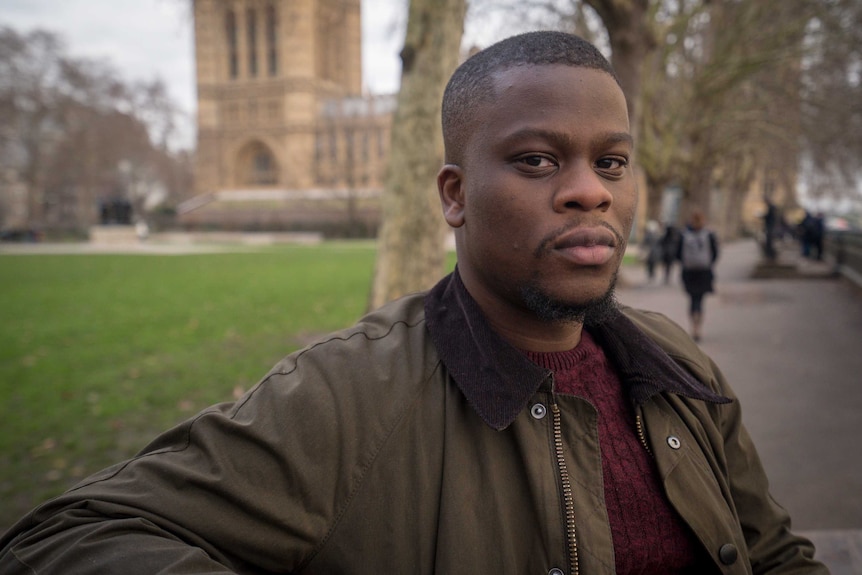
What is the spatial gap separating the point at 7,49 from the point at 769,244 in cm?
4598

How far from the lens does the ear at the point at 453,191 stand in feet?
5.67

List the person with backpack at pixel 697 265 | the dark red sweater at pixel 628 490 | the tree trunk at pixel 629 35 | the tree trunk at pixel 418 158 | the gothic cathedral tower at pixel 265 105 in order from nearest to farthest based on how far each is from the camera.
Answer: the dark red sweater at pixel 628 490 → the tree trunk at pixel 418 158 → the person with backpack at pixel 697 265 → the tree trunk at pixel 629 35 → the gothic cathedral tower at pixel 265 105

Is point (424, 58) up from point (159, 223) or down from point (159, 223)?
up

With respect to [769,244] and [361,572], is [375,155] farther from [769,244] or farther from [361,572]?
[361,572]

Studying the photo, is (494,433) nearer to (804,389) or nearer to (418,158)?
(418,158)

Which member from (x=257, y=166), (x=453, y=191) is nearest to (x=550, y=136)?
(x=453, y=191)

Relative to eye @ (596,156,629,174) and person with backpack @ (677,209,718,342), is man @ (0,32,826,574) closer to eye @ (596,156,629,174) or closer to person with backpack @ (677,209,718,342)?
eye @ (596,156,629,174)

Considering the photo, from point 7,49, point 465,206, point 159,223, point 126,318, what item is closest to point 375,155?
point 159,223

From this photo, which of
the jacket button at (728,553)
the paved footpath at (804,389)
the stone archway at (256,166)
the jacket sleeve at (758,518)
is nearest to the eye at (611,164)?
the jacket sleeve at (758,518)

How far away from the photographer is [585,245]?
1.56 meters

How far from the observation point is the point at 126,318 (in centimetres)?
1231

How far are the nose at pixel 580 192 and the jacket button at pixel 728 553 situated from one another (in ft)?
2.65

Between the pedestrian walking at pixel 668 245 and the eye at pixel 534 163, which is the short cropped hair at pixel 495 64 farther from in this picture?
the pedestrian walking at pixel 668 245

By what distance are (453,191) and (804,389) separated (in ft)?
21.6
